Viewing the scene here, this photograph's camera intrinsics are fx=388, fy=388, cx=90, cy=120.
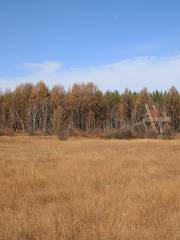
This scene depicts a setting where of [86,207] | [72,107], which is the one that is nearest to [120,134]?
[72,107]

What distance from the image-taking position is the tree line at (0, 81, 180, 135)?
74.9 metres

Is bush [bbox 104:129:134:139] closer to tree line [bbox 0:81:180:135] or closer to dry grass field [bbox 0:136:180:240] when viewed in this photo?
tree line [bbox 0:81:180:135]

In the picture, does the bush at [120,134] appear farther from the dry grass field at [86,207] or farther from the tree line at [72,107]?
the dry grass field at [86,207]

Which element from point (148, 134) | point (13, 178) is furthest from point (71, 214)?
point (148, 134)

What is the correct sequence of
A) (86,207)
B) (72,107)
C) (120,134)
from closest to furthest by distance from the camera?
1. (86,207)
2. (120,134)
3. (72,107)

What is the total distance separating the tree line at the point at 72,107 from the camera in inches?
2950

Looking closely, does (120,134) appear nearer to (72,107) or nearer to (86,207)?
(72,107)

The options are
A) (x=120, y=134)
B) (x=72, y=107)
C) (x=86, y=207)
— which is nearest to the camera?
(x=86, y=207)

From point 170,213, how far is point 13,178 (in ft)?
19.9

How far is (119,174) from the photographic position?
43.7ft

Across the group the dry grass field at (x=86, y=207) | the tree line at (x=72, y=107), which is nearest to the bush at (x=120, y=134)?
the tree line at (x=72, y=107)

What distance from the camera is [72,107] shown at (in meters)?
76.2

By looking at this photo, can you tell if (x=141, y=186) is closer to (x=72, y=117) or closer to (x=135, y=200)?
(x=135, y=200)

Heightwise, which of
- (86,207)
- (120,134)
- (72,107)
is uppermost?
(72,107)
